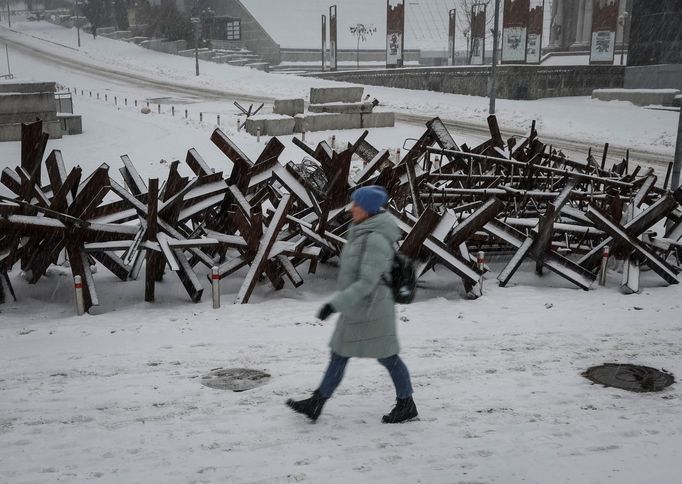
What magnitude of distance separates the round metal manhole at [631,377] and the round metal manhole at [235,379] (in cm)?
332

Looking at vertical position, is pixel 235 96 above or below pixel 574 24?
below

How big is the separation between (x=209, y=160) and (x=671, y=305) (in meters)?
15.7

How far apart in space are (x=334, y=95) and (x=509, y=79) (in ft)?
50.7

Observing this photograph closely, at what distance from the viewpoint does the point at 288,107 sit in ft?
97.7

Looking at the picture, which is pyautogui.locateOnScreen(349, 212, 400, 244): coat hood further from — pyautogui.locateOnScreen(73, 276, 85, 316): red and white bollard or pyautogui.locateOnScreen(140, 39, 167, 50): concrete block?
pyautogui.locateOnScreen(140, 39, 167, 50): concrete block

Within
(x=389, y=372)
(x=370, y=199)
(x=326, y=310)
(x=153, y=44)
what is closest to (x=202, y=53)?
(x=153, y=44)

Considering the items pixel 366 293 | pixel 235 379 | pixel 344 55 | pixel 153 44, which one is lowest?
pixel 235 379

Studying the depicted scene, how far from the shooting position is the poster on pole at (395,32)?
153 feet

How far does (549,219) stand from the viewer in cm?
965

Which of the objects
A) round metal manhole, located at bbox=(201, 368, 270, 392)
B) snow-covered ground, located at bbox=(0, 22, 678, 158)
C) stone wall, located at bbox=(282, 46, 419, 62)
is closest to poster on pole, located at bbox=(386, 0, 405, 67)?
snow-covered ground, located at bbox=(0, 22, 678, 158)

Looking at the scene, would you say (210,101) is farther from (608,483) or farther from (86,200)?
(608,483)

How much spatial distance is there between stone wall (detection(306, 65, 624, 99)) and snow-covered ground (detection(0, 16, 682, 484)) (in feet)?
110

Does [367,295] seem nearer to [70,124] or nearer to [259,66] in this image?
[70,124]

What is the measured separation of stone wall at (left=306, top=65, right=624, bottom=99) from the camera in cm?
4166
